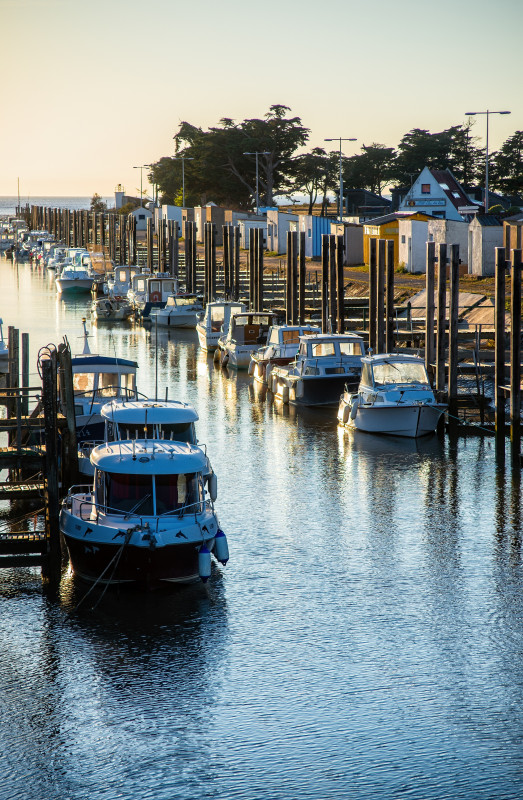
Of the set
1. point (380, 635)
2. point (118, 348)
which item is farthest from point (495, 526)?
point (118, 348)

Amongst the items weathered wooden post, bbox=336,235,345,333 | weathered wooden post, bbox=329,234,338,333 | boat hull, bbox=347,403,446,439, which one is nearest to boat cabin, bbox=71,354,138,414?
boat hull, bbox=347,403,446,439

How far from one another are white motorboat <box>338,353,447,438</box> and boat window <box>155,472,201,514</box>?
12277mm

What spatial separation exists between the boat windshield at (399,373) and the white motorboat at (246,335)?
14.4m

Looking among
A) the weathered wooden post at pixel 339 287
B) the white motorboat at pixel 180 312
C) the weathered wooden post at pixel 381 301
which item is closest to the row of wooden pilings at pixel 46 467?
Answer: the weathered wooden post at pixel 381 301

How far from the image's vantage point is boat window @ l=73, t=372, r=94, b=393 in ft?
87.3

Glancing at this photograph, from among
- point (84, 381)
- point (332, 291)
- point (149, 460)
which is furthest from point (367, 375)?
point (149, 460)

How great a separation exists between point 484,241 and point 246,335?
17.7 metres

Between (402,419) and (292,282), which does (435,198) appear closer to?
(292,282)

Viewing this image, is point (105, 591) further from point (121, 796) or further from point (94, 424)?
point (94, 424)

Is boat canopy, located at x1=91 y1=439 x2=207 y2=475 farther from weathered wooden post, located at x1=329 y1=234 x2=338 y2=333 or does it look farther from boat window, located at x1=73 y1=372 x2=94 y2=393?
weathered wooden post, located at x1=329 y1=234 x2=338 y2=333

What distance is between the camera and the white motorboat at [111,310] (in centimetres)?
6512

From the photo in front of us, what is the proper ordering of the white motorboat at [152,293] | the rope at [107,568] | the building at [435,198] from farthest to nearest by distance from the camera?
the building at [435,198] → the white motorboat at [152,293] → the rope at [107,568]

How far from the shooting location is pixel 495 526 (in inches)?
883

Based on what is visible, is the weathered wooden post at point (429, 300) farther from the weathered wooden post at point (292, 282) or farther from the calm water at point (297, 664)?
the weathered wooden post at point (292, 282)
